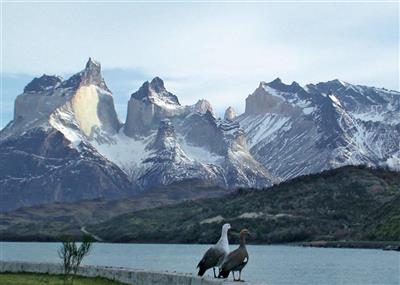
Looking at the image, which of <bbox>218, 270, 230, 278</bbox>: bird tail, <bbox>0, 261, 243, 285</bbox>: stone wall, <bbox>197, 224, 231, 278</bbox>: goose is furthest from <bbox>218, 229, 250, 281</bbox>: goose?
<bbox>0, 261, 243, 285</bbox>: stone wall

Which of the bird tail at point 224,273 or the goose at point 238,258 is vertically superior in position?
the goose at point 238,258

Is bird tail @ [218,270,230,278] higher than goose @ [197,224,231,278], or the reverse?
goose @ [197,224,231,278]

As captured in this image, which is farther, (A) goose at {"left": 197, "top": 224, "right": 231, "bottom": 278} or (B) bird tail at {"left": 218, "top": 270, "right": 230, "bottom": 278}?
(A) goose at {"left": 197, "top": 224, "right": 231, "bottom": 278}

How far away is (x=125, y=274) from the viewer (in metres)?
55.4

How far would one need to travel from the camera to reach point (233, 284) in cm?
3716

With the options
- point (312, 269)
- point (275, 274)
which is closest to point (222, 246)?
point (275, 274)

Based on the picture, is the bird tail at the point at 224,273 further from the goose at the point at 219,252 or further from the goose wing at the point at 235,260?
the goose at the point at 219,252

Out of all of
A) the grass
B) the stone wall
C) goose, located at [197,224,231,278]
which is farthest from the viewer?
the grass

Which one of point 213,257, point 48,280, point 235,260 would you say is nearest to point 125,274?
point 48,280

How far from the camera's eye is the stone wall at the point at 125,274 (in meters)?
43.5

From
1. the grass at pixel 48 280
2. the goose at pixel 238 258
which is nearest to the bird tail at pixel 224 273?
the goose at pixel 238 258

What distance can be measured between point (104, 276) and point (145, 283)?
1019 cm

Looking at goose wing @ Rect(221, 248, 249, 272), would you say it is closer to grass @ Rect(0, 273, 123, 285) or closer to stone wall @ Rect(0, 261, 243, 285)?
stone wall @ Rect(0, 261, 243, 285)

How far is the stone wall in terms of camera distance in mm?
43531
